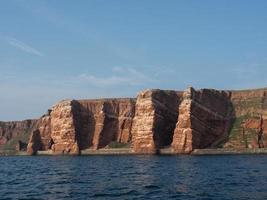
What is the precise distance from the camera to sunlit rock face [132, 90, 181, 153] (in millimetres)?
182500

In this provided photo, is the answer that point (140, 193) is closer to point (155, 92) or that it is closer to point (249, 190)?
point (249, 190)

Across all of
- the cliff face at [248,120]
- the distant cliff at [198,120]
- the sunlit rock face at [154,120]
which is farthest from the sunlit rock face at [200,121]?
the sunlit rock face at [154,120]

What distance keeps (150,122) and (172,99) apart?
53.5 ft

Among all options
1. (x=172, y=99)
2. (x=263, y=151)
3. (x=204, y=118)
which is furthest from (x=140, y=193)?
(x=172, y=99)

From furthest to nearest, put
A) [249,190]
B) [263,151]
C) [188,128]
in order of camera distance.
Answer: [188,128] < [263,151] < [249,190]

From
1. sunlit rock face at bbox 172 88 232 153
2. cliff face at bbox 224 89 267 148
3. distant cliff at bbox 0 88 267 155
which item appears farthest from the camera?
distant cliff at bbox 0 88 267 155

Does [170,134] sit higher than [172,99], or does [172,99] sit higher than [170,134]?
[172,99]

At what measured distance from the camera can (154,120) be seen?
7234 inches

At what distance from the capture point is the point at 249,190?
45719mm

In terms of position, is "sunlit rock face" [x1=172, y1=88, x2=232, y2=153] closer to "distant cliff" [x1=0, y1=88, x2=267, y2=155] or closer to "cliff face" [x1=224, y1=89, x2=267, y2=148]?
"distant cliff" [x1=0, y1=88, x2=267, y2=155]

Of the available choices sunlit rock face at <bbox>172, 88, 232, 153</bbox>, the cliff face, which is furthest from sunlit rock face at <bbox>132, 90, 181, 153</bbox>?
the cliff face

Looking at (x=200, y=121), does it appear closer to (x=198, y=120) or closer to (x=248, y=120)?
(x=198, y=120)

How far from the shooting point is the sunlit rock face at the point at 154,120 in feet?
599

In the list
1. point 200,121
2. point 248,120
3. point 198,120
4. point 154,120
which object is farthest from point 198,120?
point 248,120
